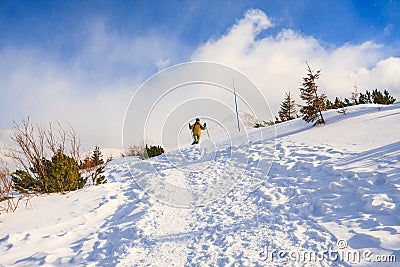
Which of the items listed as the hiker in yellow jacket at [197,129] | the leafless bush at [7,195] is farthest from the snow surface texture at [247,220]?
the hiker in yellow jacket at [197,129]

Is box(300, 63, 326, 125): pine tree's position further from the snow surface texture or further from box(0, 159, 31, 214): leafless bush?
box(0, 159, 31, 214): leafless bush

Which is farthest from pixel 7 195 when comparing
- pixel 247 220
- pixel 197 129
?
pixel 197 129

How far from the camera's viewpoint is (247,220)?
4.46m

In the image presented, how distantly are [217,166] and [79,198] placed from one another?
4.36 m

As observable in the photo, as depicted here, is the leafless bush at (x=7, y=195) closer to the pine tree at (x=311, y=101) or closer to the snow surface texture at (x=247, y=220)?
the snow surface texture at (x=247, y=220)

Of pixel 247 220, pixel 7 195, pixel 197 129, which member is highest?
pixel 197 129

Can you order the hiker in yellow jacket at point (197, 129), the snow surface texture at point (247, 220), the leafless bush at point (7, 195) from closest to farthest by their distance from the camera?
the snow surface texture at point (247, 220), the leafless bush at point (7, 195), the hiker in yellow jacket at point (197, 129)

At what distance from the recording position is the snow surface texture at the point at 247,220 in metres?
3.43

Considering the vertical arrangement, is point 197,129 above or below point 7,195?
above

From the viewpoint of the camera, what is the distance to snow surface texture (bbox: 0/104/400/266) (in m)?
3.43

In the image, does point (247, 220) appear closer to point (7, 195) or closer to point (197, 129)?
point (7, 195)

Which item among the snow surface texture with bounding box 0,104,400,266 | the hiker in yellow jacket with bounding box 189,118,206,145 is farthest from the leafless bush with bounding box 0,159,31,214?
the hiker in yellow jacket with bounding box 189,118,206,145

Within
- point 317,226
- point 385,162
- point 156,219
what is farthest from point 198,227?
point 385,162

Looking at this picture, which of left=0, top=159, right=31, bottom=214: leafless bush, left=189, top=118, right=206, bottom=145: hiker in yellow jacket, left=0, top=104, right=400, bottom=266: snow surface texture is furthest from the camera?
left=189, top=118, right=206, bottom=145: hiker in yellow jacket
